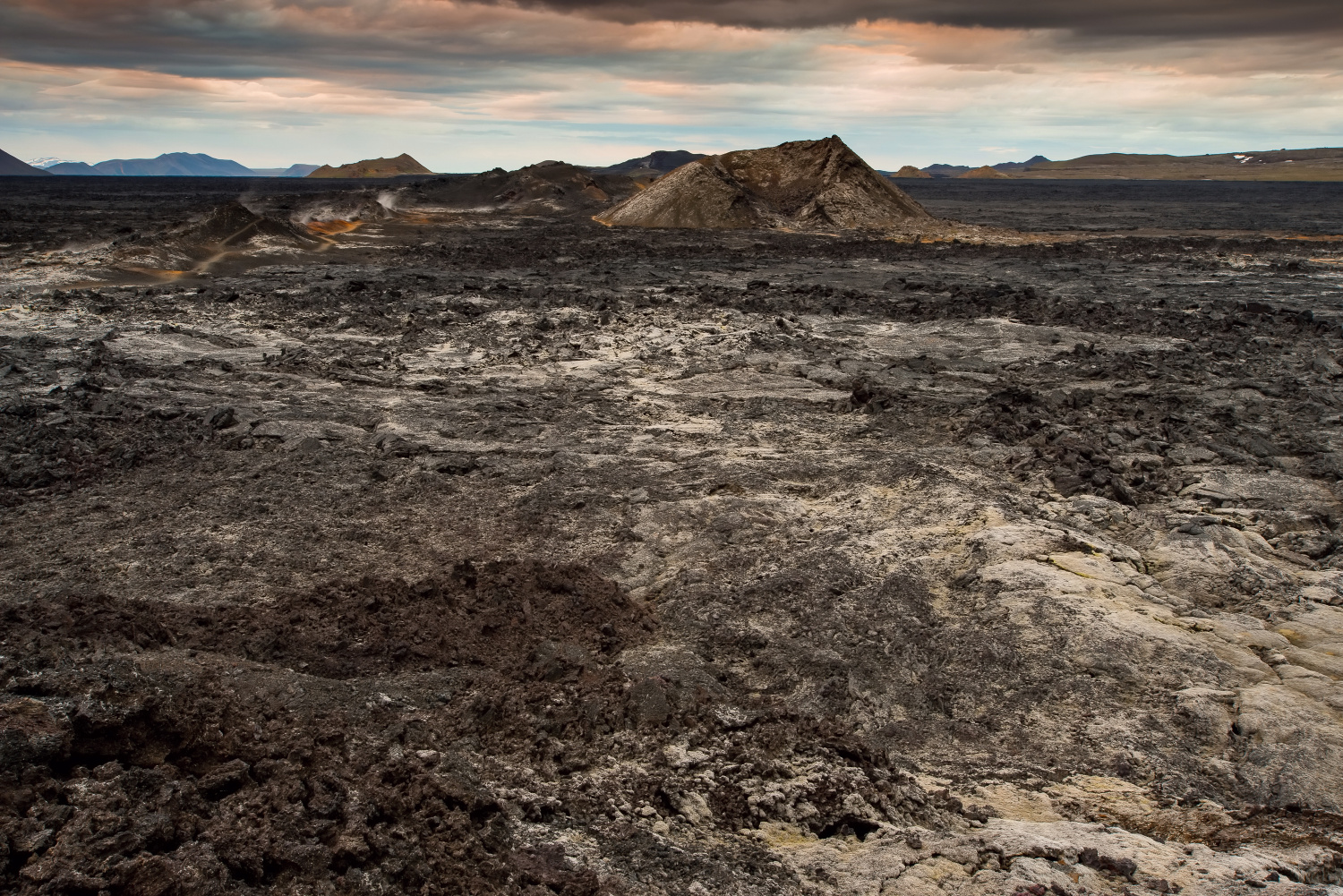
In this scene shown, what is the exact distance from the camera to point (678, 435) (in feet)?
31.1

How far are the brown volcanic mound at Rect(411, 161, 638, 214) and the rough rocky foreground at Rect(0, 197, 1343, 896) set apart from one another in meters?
34.5

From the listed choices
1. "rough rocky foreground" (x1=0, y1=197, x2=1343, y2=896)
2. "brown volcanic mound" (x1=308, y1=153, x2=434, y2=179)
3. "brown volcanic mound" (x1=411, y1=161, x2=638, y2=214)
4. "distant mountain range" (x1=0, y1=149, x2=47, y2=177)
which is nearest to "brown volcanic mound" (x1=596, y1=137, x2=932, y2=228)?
"brown volcanic mound" (x1=411, y1=161, x2=638, y2=214)

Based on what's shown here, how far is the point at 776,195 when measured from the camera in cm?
3903

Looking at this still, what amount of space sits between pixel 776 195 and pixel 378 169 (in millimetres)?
121766

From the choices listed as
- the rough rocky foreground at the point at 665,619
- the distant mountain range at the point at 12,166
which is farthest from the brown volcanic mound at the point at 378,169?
the rough rocky foreground at the point at 665,619

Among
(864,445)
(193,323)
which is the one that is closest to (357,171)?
(193,323)

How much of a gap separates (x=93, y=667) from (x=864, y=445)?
6.89m

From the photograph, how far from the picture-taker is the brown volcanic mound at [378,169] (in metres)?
134

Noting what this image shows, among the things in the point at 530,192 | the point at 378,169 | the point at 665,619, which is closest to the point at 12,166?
the point at 378,169

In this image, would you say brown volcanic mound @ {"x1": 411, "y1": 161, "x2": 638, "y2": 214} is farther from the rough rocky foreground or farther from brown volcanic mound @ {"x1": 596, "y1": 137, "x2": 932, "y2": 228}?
the rough rocky foreground

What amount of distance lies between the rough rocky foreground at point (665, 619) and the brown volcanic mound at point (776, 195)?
2338 cm

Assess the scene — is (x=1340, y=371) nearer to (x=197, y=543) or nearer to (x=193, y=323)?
(x=197, y=543)

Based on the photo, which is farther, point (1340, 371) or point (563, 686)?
point (1340, 371)

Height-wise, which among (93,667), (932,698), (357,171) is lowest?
(932,698)
